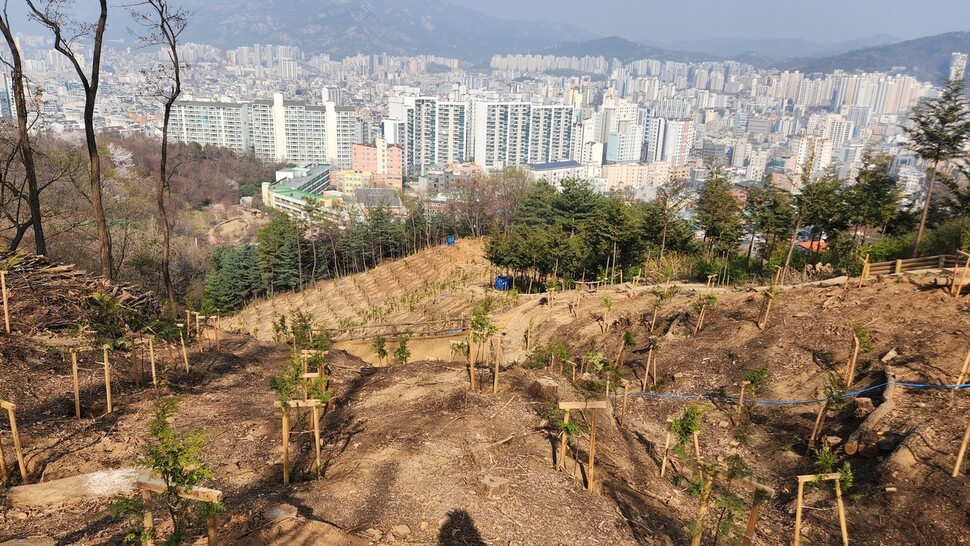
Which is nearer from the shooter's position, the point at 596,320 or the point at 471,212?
the point at 596,320

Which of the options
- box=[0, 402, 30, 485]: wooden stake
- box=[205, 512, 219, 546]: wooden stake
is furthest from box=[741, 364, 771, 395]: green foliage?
box=[0, 402, 30, 485]: wooden stake

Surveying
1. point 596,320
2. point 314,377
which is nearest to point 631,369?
point 596,320

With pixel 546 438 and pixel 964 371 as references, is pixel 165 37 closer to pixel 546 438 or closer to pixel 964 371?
pixel 546 438

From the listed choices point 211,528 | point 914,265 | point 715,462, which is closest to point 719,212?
point 914,265

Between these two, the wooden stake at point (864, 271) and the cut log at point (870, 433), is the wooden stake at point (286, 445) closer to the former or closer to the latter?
the cut log at point (870, 433)

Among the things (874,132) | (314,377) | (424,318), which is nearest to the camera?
(314,377)

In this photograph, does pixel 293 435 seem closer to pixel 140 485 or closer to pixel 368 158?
pixel 140 485

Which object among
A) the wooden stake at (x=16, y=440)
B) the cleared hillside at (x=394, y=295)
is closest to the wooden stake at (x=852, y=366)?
the wooden stake at (x=16, y=440)
